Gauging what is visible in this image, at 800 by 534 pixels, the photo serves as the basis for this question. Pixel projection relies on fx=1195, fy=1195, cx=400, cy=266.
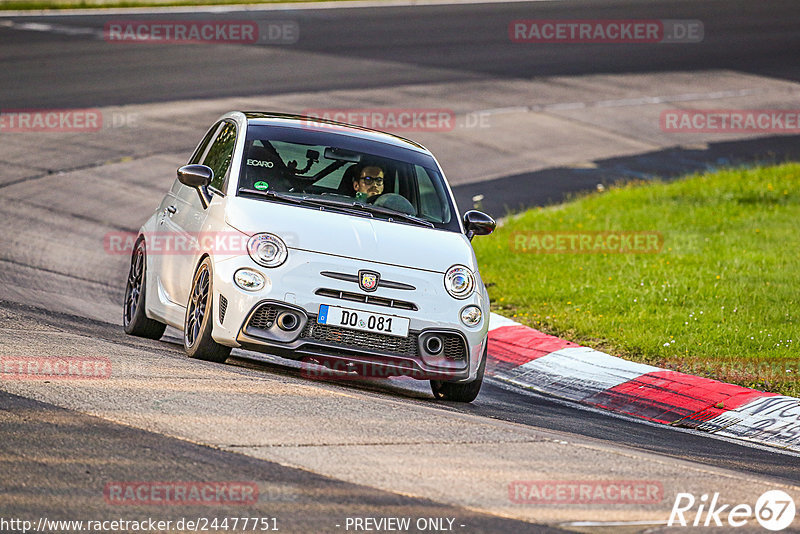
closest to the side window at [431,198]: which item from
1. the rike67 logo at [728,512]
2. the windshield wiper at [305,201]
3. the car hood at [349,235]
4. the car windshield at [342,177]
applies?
the car windshield at [342,177]

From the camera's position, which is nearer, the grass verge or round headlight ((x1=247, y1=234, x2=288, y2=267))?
round headlight ((x1=247, y1=234, x2=288, y2=267))

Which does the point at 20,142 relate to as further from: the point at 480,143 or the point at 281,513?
the point at 281,513

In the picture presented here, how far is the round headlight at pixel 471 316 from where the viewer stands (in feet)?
25.6

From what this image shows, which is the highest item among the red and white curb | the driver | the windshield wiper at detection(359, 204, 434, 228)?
the driver

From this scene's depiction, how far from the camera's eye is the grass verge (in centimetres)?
1012

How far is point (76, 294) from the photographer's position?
35.9 ft

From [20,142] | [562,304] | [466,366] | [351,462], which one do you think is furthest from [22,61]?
[351,462]

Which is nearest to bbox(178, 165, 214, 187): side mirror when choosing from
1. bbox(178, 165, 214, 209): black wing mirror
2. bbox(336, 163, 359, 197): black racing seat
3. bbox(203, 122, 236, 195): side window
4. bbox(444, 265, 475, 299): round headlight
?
bbox(178, 165, 214, 209): black wing mirror

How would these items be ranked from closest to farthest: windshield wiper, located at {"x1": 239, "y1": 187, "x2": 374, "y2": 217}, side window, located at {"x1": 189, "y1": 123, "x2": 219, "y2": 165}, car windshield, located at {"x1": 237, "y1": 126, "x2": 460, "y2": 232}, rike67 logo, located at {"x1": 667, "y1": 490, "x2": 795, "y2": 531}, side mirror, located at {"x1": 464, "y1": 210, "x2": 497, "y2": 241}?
rike67 logo, located at {"x1": 667, "y1": 490, "x2": 795, "y2": 531}
windshield wiper, located at {"x1": 239, "y1": 187, "x2": 374, "y2": 217}
car windshield, located at {"x1": 237, "y1": 126, "x2": 460, "y2": 232}
side mirror, located at {"x1": 464, "y1": 210, "x2": 497, "y2": 241}
side window, located at {"x1": 189, "y1": 123, "x2": 219, "y2": 165}

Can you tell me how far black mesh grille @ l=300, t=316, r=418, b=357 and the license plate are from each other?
0.11 feet

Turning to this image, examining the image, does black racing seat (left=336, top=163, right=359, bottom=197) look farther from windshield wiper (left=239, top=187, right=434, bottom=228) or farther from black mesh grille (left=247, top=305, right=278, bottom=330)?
black mesh grille (left=247, top=305, right=278, bottom=330)

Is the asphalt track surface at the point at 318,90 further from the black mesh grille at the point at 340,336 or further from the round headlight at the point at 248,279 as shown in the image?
the round headlight at the point at 248,279

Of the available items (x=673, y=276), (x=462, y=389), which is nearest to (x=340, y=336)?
(x=462, y=389)

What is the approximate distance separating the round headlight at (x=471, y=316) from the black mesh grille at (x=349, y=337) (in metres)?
0.43
